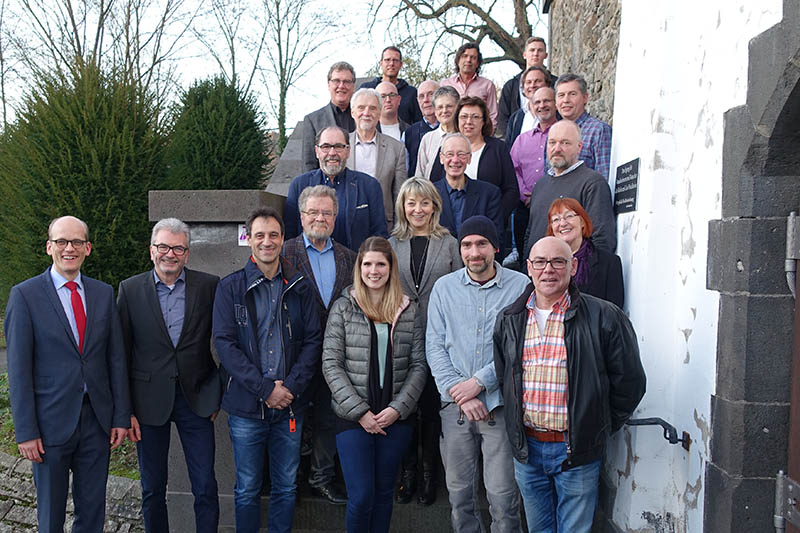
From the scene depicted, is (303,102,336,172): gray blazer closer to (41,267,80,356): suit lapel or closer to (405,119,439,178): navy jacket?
(405,119,439,178): navy jacket

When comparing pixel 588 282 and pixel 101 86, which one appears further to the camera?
pixel 101 86

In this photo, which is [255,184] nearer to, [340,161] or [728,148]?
[340,161]

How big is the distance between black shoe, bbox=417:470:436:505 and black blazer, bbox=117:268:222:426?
1498mm

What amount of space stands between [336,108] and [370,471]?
339 centimetres

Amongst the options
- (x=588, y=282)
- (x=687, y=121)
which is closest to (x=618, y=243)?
(x=588, y=282)

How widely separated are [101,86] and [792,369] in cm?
633

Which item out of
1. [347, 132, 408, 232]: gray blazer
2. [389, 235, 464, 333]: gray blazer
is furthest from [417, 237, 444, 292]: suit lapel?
[347, 132, 408, 232]: gray blazer

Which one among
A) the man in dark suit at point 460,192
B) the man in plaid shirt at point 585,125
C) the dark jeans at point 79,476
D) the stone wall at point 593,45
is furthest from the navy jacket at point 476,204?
the dark jeans at point 79,476

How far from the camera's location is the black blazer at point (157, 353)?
395cm

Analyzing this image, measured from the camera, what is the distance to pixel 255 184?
29.1 ft

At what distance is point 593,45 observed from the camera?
24.6 ft

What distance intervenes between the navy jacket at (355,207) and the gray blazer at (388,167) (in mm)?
460

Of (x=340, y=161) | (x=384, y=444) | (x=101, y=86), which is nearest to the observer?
(x=384, y=444)

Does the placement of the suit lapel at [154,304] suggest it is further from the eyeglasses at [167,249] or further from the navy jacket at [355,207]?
the navy jacket at [355,207]
